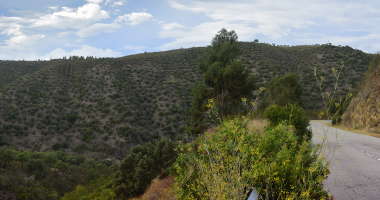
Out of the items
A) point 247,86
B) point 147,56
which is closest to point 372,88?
point 247,86

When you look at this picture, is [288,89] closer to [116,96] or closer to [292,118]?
[292,118]

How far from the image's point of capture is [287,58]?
52781 mm

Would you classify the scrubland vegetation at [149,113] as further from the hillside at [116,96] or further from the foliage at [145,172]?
the hillside at [116,96]

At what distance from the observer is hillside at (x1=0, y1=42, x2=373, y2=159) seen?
30312 mm

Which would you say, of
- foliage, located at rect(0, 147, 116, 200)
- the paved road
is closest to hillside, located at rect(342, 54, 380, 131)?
the paved road

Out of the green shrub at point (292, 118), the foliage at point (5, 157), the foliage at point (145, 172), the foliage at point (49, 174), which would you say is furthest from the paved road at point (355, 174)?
the foliage at point (5, 157)

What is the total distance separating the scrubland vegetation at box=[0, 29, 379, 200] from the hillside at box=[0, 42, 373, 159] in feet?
0.55

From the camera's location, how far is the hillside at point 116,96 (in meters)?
30.3

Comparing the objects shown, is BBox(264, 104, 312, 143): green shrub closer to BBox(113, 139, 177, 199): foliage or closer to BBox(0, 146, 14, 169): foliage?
BBox(113, 139, 177, 199): foliage

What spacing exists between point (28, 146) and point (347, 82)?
49719 millimetres

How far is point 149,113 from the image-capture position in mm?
34875

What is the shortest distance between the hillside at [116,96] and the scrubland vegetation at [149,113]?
0.17 m

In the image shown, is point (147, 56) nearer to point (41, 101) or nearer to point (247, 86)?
point (41, 101)

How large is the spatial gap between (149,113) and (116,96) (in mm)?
7055
